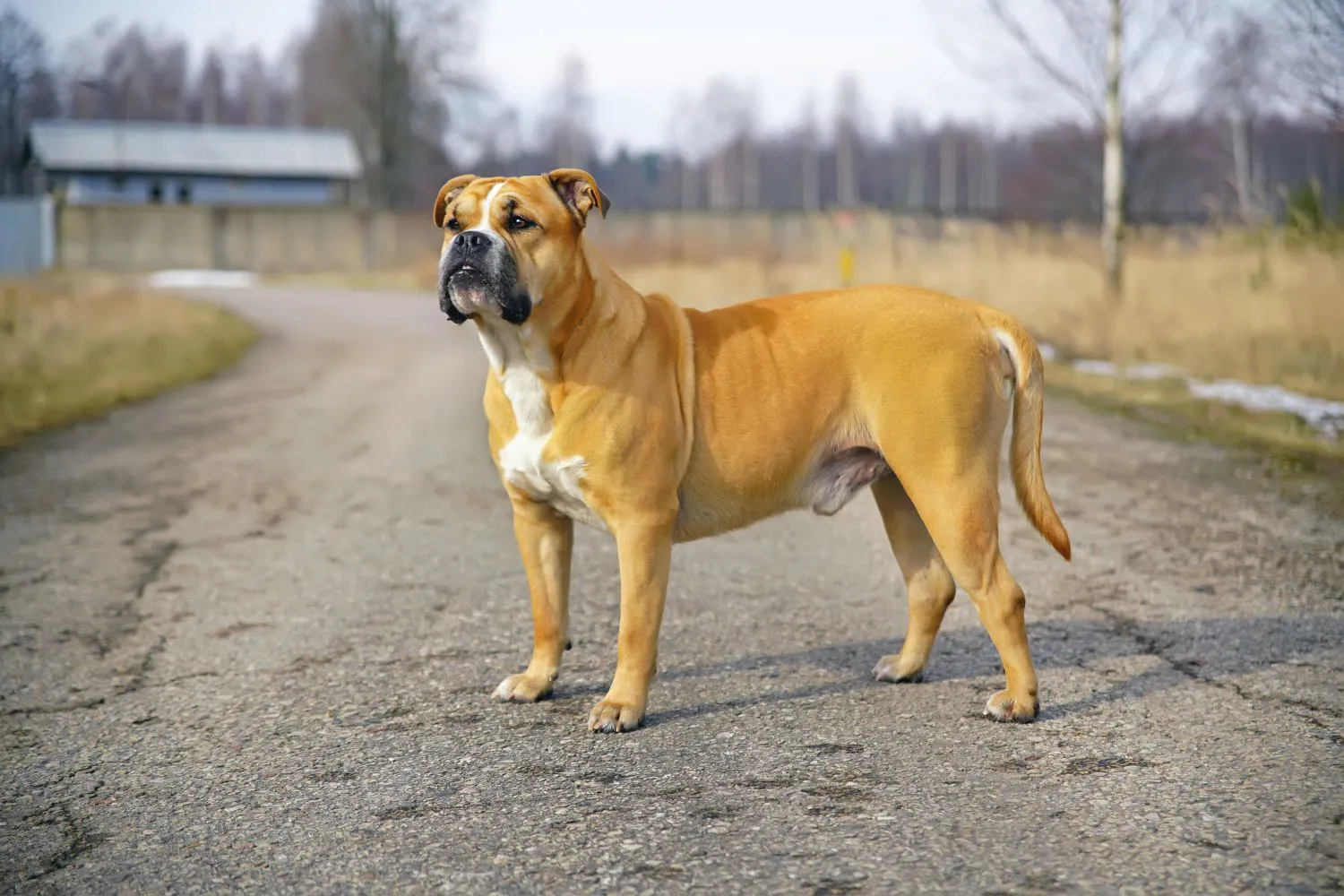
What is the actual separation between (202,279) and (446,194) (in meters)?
39.3

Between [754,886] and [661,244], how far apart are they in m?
29.4

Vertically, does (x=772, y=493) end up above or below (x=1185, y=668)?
above

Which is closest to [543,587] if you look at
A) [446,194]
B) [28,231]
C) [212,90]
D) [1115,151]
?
[446,194]

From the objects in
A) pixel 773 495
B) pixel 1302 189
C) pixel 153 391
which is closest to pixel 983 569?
pixel 773 495

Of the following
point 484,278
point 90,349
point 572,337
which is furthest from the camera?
point 90,349

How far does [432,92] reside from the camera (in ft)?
181

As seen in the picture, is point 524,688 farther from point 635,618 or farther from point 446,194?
point 446,194

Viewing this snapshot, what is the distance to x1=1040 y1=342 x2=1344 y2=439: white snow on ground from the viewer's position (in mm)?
9305

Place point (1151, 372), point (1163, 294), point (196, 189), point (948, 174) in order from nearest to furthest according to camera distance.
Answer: point (1151, 372) < point (1163, 294) < point (196, 189) < point (948, 174)

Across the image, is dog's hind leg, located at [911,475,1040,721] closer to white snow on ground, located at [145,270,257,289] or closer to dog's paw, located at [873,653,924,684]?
dog's paw, located at [873,653,924,684]

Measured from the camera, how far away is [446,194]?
4562 mm

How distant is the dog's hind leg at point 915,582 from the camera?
4422mm

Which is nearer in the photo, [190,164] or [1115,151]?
[1115,151]

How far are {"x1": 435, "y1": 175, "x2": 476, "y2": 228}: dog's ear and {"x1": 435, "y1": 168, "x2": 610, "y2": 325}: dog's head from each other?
192 millimetres
